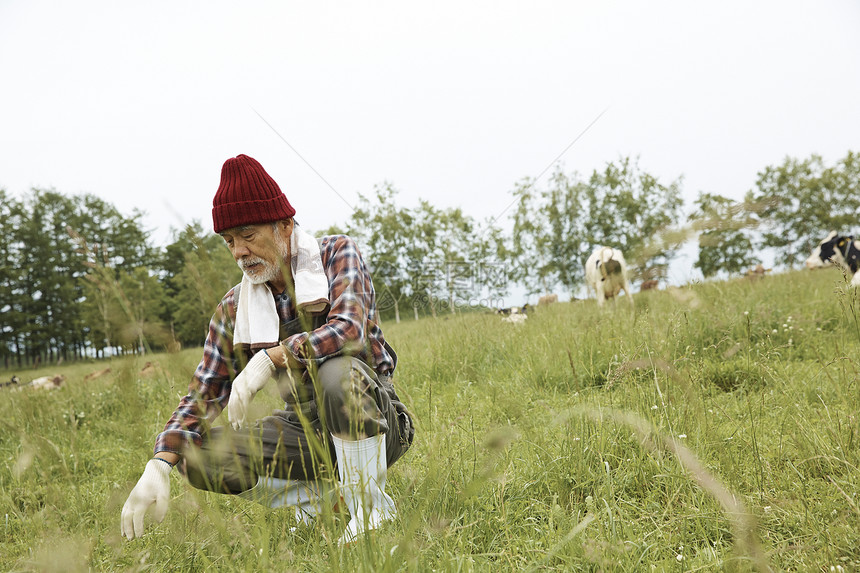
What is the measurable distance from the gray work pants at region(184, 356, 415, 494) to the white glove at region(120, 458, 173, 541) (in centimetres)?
14

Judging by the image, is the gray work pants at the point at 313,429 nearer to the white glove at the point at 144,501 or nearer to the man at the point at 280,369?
the man at the point at 280,369

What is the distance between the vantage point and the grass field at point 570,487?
4.18ft

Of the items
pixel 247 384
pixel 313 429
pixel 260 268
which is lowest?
pixel 313 429

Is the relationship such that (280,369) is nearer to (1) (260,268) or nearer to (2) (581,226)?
(1) (260,268)

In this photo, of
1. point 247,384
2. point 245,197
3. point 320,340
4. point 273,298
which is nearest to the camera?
point 247,384

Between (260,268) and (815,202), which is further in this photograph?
(815,202)

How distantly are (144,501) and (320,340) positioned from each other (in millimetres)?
790

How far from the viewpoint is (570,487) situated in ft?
6.82

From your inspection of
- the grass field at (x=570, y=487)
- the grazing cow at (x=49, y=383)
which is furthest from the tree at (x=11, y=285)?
the grass field at (x=570, y=487)

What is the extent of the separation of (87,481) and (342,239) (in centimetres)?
254

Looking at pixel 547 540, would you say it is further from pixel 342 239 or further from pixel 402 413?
pixel 342 239

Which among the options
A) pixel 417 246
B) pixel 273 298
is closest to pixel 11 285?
pixel 417 246

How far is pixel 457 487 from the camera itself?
1861 mm

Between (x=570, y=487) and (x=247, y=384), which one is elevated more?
(x=247, y=384)
